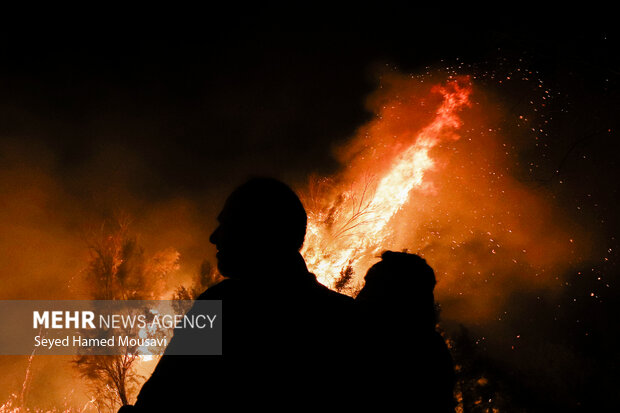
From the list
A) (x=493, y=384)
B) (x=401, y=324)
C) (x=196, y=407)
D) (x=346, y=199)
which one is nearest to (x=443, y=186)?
(x=346, y=199)

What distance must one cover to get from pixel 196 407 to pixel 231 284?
384 mm

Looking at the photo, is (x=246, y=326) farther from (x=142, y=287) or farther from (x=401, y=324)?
(x=142, y=287)

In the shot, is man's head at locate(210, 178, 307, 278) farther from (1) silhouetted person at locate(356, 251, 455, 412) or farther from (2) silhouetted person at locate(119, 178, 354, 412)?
(1) silhouetted person at locate(356, 251, 455, 412)

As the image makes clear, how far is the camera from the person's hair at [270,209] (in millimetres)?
1281

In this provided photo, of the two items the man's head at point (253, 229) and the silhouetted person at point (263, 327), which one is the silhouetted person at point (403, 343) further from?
the man's head at point (253, 229)

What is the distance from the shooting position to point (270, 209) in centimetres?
130

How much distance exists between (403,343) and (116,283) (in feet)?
35.2

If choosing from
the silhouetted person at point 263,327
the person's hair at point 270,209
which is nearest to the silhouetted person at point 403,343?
the silhouetted person at point 263,327

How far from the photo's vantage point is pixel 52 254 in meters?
12.6

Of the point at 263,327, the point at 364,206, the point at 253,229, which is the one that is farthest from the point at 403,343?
the point at 364,206

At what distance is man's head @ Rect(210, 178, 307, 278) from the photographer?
4.11 ft

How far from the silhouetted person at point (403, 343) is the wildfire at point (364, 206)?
880cm

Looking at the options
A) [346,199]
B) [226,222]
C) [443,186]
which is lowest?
[226,222]

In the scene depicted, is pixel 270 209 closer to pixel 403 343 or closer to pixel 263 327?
pixel 263 327
